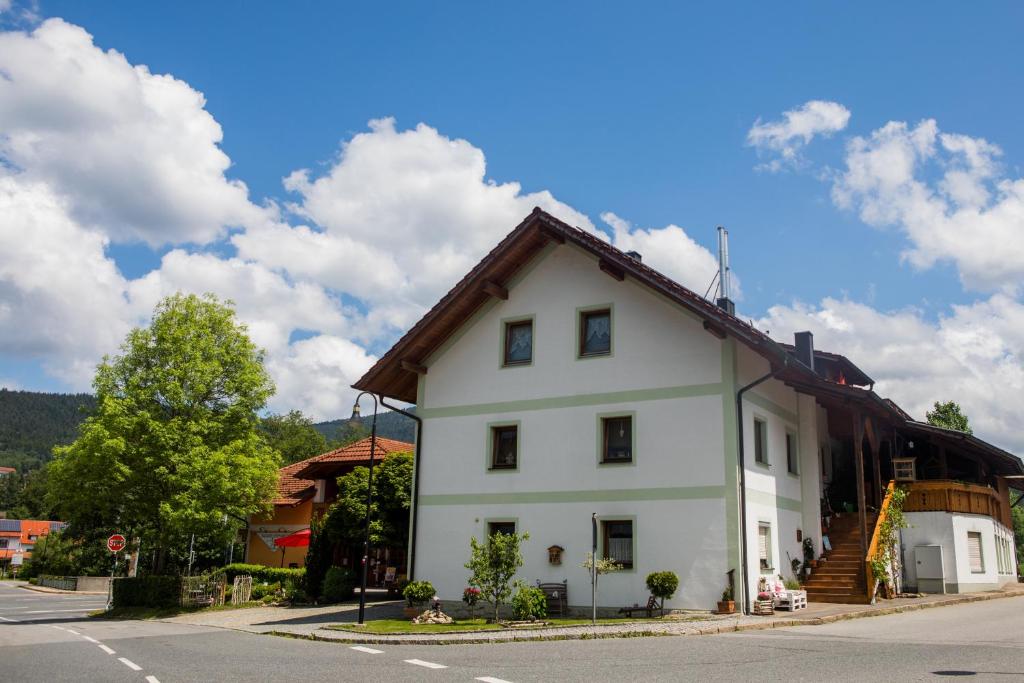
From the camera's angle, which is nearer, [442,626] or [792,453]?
[442,626]

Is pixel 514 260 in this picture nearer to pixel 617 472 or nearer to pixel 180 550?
pixel 617 472

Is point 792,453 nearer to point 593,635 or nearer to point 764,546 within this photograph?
point 764,546

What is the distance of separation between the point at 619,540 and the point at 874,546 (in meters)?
7.03

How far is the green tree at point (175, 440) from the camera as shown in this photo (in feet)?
93.7

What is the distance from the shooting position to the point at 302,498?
36844 mm

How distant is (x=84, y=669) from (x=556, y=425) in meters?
12.8

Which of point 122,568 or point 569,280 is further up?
point 569,280

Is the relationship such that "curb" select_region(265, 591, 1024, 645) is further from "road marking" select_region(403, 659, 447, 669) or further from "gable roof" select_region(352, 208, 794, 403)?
"gable roof" select_region(352, 208, 794, 403)

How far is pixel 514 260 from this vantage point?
24.1 meters

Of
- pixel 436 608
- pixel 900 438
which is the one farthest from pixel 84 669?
pixel 900 438

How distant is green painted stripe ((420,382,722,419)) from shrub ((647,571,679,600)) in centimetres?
442

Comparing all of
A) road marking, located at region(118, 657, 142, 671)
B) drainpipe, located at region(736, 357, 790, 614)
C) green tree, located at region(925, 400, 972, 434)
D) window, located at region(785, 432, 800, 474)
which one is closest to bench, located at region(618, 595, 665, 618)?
drainpipe, located at region(736, 357, 790, 614)

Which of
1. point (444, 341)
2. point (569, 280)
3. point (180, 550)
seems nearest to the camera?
point (569, 280)

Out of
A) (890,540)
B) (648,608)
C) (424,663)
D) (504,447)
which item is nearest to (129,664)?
(424,663)
